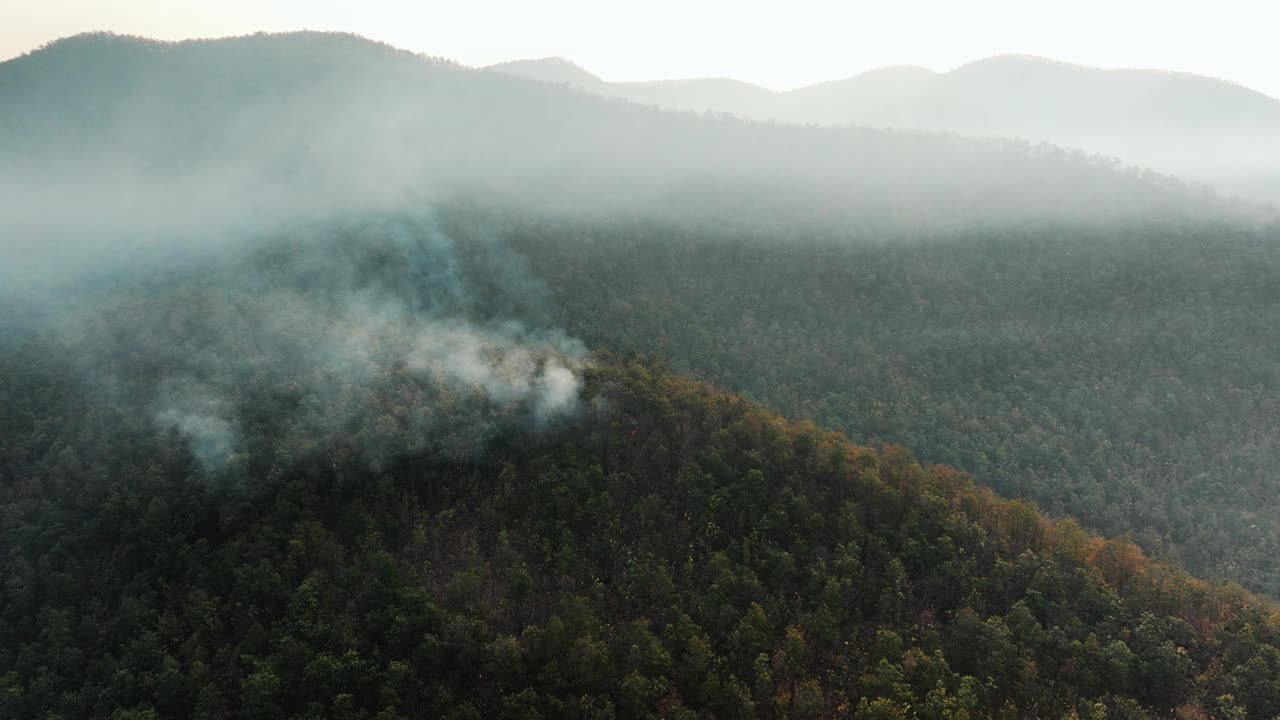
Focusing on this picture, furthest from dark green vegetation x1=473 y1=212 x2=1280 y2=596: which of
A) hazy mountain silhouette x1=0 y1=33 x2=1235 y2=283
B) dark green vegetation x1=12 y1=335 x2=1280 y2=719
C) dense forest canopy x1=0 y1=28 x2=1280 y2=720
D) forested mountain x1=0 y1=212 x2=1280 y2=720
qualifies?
dark green vegetation x1=12 y1=335 x2=1280 y2=719

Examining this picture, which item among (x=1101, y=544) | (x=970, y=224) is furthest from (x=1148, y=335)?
(x=1101, y=544)

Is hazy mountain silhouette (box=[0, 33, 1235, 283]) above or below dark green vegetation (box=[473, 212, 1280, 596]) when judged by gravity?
above

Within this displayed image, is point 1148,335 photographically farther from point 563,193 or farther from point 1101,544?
point 563,193

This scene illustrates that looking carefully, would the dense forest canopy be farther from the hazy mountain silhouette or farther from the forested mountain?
the hazy mountain silhouette

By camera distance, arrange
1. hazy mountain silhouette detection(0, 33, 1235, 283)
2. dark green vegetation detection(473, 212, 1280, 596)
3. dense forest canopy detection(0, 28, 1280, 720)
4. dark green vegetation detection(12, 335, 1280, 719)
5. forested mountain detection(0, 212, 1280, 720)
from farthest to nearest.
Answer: hazy mountain silhouette detection(0, 33, 1235, 283)
dark green vegetation detection(473, 212, 1280, 596)
dense forest canopy detection(0, 28, 1280, 720)
forested mountain detection(0, 212, 1280, 720)
dark green vegetation detection(12, 335, 1280, 719)

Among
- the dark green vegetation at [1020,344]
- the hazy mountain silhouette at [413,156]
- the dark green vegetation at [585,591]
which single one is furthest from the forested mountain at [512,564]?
the hazy mountain silhouette at [413,156]
